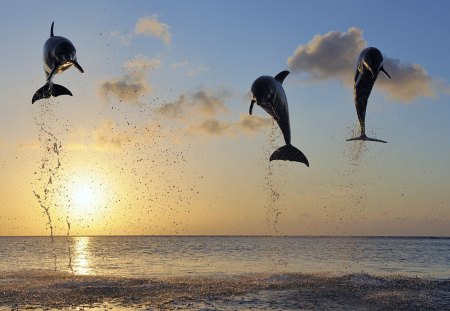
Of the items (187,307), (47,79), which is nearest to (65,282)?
(187,307)

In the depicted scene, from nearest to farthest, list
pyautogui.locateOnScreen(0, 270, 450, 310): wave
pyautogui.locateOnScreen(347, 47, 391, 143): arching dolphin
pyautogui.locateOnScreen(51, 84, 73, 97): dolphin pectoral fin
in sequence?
1. pyautogui.locateOnScreen(347, 47, 391, 143): arching dolphin
2. pyautogui.locateOnScreen(0, 270, 450, 310): wave
3. pyautogui.locateOnScreen(51, 84, 73, 97): dolphin pectoral fin

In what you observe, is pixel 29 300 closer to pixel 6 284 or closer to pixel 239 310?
pixel 6 284

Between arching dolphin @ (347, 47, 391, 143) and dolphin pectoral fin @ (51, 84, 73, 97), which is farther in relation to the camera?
dolphin pectoral fin @ (51, 84, 73, 97)

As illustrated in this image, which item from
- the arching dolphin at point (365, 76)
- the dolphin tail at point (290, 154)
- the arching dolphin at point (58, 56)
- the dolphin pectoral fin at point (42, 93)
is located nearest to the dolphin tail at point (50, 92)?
the dolphin pectoral fin at point (42, 93)

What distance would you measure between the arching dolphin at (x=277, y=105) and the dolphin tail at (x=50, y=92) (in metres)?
7.46

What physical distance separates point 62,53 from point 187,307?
8777 millimetres

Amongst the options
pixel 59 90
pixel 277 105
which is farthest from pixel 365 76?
pixel 59 90

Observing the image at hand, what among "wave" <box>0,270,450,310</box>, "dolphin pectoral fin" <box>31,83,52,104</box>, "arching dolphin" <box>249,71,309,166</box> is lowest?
"wave" <box>0,270,450,310</box>

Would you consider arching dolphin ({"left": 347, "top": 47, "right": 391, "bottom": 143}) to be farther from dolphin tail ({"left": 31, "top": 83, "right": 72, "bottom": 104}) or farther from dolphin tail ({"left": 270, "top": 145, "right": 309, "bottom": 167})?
dolphin tail ({"left": 31, "top": 83, "right": 72, "bottom": 104})

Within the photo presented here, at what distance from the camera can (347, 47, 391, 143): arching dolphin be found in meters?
13.6

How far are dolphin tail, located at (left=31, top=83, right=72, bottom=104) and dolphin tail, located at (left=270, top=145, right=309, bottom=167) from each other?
7793 mm

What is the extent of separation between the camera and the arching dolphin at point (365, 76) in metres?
13.6

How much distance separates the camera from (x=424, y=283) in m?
24.7

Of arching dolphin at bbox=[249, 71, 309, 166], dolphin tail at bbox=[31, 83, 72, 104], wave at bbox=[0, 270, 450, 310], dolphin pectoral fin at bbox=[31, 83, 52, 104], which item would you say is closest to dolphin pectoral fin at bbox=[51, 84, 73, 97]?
dolphin tail at bbox=[31, 83, 72, 104]
